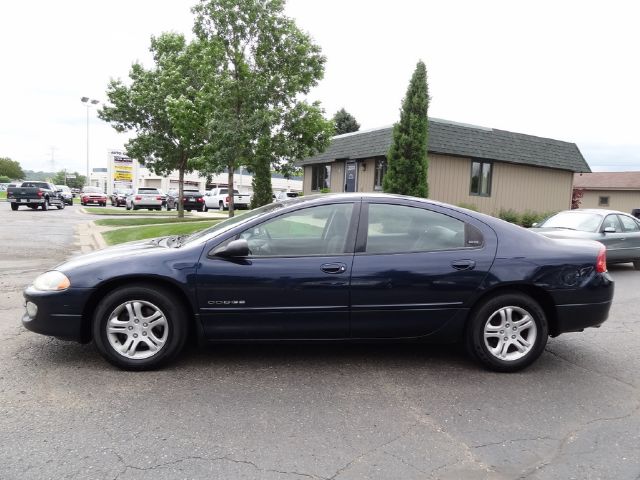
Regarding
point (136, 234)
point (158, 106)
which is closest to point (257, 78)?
point (136, 234)

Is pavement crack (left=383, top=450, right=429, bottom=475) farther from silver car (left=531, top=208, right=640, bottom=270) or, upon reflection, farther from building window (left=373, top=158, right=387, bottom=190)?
building window (left=373, top=158, right=387, bottom=190)

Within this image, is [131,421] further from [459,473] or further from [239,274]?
[459,473]

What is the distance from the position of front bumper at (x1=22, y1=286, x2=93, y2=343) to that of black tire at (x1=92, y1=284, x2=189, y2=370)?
0.44ft

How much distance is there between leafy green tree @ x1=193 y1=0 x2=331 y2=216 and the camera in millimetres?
14367

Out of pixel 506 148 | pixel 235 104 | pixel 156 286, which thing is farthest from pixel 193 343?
pixel 506 148

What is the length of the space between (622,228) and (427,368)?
8.47 meters

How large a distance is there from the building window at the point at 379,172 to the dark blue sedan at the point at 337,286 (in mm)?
16653

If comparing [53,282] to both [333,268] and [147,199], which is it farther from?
[147,199]

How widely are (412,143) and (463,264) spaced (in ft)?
45.3

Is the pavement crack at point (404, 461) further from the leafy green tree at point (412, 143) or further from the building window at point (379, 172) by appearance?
the building window at point (379, 172)

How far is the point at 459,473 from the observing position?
2822mm

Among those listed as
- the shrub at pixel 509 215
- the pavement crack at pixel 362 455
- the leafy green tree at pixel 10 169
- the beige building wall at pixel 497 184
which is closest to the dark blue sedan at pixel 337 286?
the pavement crack at pixel 362 455

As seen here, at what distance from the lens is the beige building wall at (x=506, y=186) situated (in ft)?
68.0

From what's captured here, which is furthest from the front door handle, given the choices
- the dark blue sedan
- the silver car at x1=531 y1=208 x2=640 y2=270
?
the silver car at x1=531 y1=208 x2=640 y2=270
